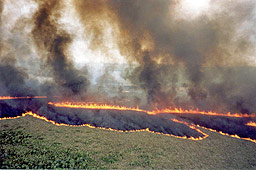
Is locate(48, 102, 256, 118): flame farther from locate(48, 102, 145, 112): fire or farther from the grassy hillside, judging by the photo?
the grassy hillside

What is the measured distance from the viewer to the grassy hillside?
844cm

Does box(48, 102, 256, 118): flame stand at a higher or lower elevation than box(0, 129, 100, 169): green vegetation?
higher

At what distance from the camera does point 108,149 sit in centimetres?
991

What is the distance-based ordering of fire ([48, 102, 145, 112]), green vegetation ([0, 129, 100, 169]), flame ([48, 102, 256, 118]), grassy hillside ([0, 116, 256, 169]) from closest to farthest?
green vegetation ([0, 129, 100, 169]) → grassy hillside ([0, 116, 256, 169]) → flame ([48, 102, 256, 118]) → fire ([48, 102, 145, 112])

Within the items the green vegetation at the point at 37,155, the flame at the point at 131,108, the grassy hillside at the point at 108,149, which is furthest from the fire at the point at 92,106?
the green vegetation at the point at 37,155

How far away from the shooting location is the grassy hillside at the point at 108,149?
844 cm

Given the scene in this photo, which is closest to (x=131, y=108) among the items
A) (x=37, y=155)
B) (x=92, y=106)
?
(x=92, y=106)

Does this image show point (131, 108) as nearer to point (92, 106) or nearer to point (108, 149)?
point (92, 106)

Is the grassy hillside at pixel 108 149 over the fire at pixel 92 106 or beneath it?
beneath

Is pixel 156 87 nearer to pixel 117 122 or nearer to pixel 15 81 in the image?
pixel 117 122

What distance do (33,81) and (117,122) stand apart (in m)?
20.7

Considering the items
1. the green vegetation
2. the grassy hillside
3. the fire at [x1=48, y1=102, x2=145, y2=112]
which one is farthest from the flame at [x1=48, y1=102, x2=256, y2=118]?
the green vegetation

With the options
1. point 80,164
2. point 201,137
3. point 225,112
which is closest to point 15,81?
point 80,164

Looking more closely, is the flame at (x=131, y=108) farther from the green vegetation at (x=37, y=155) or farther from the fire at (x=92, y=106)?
the green vegetation at (x=37, y=155)
